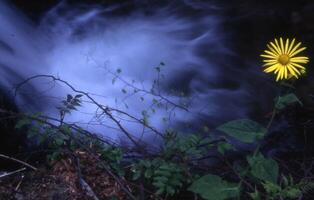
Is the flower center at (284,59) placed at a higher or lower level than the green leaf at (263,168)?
higher

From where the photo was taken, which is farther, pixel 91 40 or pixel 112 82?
pixel 91 40

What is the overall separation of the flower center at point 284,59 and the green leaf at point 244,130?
32 cm

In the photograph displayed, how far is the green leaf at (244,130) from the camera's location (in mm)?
2119

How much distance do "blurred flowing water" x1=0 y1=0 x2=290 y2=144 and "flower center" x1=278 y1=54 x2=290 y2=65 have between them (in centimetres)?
180

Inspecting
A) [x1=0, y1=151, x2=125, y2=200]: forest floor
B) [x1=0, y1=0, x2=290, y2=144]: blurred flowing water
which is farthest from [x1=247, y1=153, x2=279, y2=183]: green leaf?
[x1=0, y1=0, x2=290, y2=144]: blurred flowing water

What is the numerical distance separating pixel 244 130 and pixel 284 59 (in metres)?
0.39

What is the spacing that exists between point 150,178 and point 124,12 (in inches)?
132

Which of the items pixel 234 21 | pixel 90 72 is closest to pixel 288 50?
pixel 90 72

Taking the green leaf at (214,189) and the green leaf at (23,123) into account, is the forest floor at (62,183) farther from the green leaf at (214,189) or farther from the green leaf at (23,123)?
the green leaf at (214,189)

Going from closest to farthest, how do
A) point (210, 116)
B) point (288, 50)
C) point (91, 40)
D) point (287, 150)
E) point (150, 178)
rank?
point (288, 50)
point (150, 178)
point (287, 150)
point (210, 116)
point (91, 40)

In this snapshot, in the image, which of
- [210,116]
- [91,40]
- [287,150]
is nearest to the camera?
[287,150]

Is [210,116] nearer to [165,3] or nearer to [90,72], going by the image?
[90,72]

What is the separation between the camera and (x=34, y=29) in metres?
5.27

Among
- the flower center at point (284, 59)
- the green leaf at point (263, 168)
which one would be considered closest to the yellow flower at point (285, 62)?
the flower center at point (284, 59)
